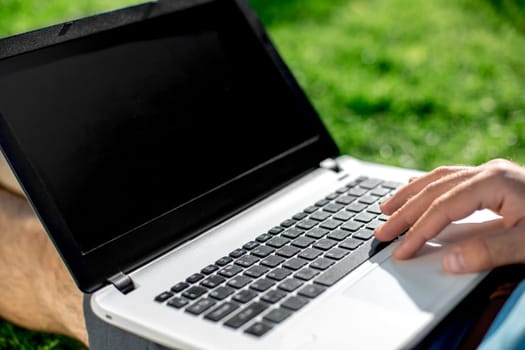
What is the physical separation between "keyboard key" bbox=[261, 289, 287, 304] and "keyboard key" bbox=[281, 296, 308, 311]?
2 centimetres

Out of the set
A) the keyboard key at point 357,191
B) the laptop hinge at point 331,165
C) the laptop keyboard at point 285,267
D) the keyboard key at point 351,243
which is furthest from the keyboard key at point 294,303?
the laptop hinge at point 331,165

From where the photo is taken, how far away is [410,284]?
1.16m

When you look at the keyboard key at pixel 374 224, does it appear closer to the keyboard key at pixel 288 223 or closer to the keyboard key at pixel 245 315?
the keyboard key at pixel 288 223

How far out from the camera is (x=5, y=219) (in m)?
1.67

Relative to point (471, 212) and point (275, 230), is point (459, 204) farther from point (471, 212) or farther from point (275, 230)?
point (275, 230)

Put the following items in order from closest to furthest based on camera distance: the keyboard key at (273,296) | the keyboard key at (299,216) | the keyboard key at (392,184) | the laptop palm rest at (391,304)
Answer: the laptop palm rest at (391,304), the keyboard key at (273,296), the keyboard key at (299,216), the keyboard key at (392,184)

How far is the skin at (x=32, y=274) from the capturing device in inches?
62.5

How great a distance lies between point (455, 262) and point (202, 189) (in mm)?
537

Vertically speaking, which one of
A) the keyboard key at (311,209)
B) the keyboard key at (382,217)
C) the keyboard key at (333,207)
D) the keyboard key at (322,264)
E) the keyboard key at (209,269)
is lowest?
the keyboard key at (382,217)

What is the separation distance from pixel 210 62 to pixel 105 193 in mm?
410

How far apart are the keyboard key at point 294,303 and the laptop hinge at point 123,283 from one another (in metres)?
0.28

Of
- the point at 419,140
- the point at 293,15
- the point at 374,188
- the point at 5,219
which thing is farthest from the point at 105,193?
the point at 293,15

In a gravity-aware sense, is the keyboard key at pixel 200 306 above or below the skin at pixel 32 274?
below

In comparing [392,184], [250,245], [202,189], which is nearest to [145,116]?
[202,189]
